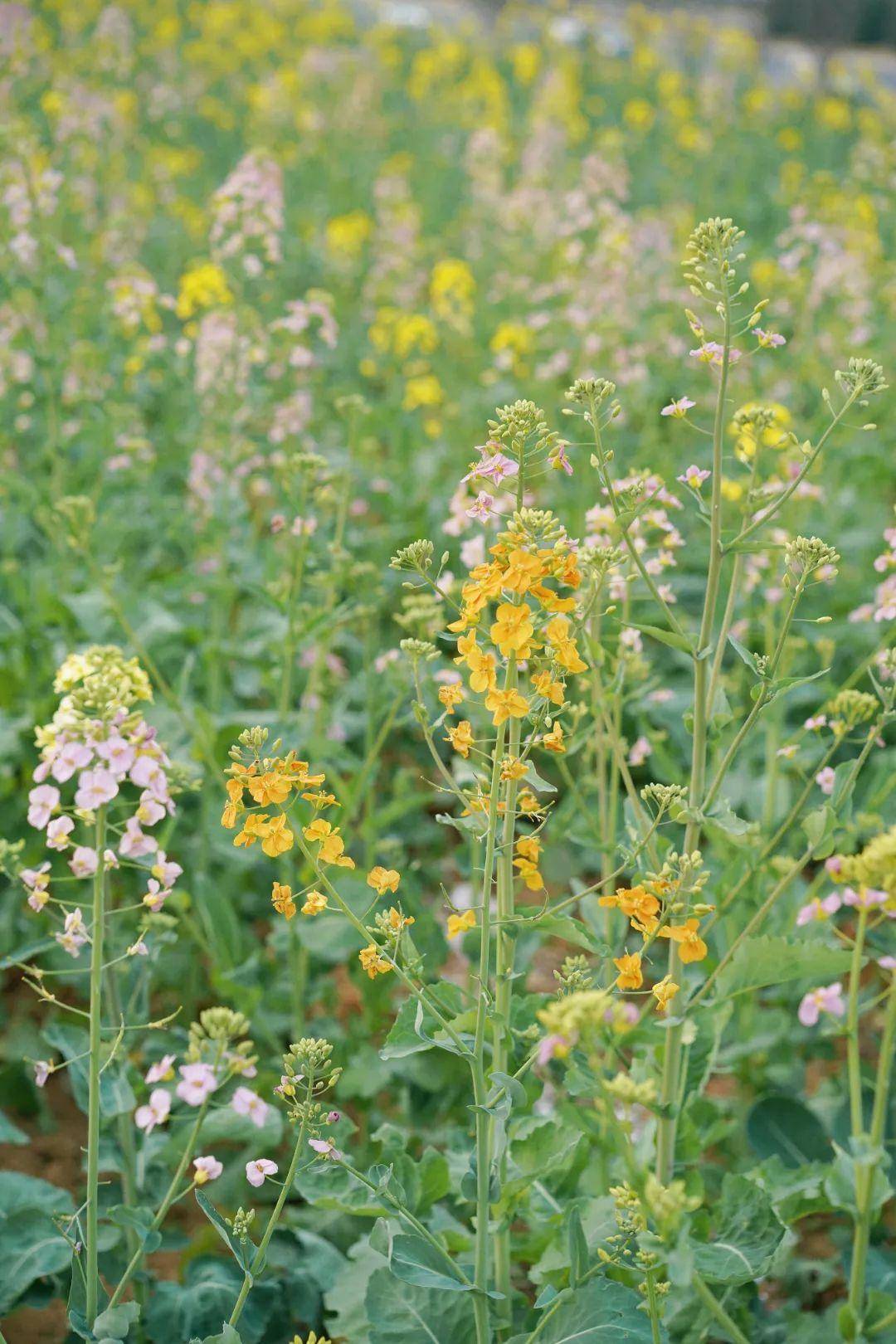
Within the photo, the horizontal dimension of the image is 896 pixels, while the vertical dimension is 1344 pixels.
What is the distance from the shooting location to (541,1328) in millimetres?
1882

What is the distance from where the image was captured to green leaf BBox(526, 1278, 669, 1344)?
184 cm

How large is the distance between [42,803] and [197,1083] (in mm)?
460

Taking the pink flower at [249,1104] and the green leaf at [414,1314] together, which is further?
the green leaf at [414,1314]

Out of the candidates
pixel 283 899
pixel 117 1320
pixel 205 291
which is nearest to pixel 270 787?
pixel 283 899

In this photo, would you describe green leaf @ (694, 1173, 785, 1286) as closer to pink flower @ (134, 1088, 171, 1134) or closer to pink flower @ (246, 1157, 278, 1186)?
pink flower @ (246, 1157, 278, 1186)

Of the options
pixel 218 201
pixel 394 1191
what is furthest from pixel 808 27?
pixel 394 1191

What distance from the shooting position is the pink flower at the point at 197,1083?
1785mm

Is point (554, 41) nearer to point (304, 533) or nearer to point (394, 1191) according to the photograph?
point (304, 533)

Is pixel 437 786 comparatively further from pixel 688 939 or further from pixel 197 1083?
pixel 197 1083

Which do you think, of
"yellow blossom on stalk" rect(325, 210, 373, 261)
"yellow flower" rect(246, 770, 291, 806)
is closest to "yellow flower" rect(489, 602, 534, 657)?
"yellow flower" rect(246, 770, 291, 806)

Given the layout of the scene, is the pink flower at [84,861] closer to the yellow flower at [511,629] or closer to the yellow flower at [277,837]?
the yellow flower at [277,837]

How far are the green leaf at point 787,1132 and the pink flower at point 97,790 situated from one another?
1603 mm

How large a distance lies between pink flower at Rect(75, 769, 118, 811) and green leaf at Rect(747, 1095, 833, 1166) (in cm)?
160

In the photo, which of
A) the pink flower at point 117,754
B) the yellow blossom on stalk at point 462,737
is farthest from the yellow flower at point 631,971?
the pink flower at point 117,754
